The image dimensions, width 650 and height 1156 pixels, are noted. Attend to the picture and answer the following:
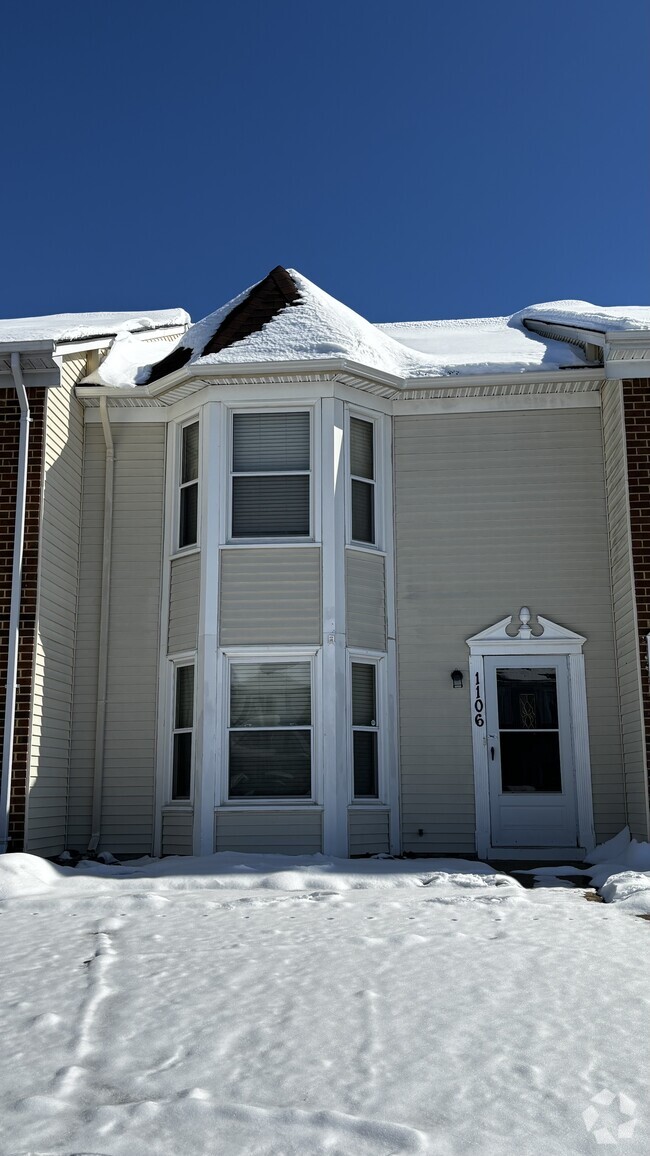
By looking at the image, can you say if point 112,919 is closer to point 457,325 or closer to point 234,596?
point 234,596

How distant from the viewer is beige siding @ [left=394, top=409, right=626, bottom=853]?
9859 mm

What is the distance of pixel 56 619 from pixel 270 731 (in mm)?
2391

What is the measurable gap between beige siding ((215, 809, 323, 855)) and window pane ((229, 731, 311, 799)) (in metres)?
0.20

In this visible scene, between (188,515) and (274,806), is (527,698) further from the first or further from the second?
(188,515)

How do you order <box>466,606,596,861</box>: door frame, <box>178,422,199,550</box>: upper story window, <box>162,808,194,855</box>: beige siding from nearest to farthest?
<box>162,808,194,855</box>: beige siding < <box>466,606,596,861</box>: door frame < <box>178,422,199,550</box>: upper story window

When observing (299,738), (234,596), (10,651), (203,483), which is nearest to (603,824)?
(299,738)

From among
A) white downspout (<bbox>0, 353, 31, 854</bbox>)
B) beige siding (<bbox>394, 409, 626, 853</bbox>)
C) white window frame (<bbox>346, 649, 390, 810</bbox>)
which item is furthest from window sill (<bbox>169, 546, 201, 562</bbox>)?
beige siding (<bbox>394, 409, 626, 853</bbox>)

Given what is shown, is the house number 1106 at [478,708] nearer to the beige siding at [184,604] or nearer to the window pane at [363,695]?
the window pane at [363,695]

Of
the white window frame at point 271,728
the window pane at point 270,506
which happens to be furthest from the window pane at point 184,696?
the window pane at point 270,506

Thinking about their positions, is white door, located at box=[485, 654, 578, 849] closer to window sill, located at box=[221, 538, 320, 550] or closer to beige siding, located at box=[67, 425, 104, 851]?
window sill, located at box=[221, 538, 320, 550]

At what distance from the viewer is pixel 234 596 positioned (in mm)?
9844

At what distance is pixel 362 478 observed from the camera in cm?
1040

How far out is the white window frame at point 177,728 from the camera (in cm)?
964

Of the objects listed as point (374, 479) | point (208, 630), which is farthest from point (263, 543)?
point (374, 479)
